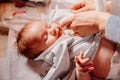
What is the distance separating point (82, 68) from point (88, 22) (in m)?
0.18

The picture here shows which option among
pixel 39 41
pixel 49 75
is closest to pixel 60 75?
pixel 49 75

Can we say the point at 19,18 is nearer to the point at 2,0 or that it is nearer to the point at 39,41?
the point at 2,0

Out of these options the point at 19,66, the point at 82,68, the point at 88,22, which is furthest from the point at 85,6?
the point at 19,66

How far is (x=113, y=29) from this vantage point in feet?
2.98

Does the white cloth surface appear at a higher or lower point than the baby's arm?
lower

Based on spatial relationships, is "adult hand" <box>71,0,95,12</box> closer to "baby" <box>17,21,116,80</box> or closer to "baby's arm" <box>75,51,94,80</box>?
"baby" <box>17,21,116,80</box>

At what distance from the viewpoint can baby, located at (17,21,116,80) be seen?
1009 mm

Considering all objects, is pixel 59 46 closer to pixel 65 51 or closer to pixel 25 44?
pixel 65 51

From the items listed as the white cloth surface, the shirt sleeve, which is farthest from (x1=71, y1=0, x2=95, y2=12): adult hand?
the white cloth surface

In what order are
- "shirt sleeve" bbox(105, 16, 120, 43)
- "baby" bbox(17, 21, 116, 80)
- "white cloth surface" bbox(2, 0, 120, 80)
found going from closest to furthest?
"shirt sleeve" bbox(105, 16, 120, 43)
"baby" bbox(17, 21, 116, 80)
"white cloth surface" bbox(2, 0, 120, 80)

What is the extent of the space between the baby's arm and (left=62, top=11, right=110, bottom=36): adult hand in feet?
0.33

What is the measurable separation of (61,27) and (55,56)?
5.1 inches

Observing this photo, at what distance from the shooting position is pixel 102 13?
0.97 m

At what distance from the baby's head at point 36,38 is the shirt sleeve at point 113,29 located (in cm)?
25
